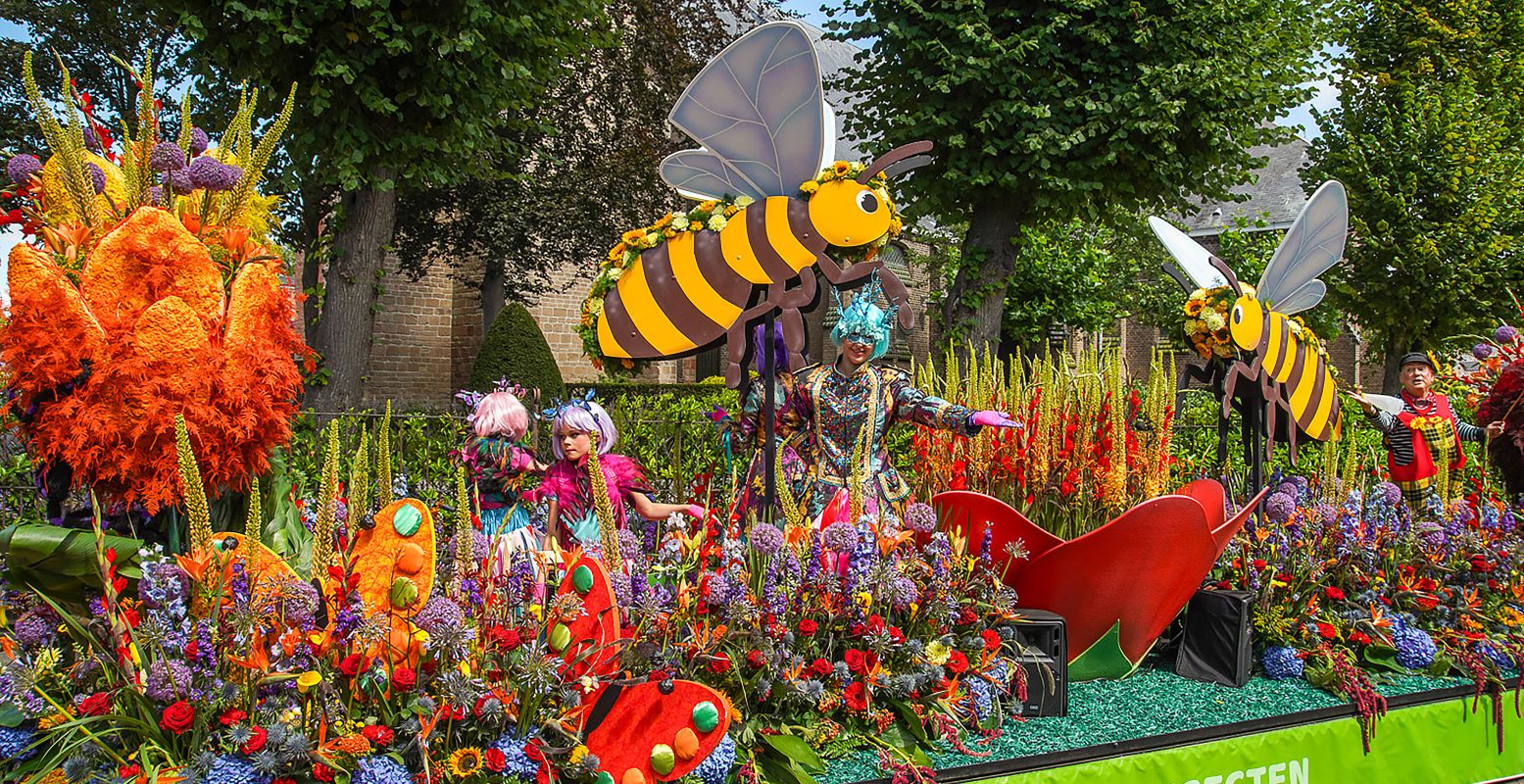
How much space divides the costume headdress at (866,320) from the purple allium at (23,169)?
2.42 meters

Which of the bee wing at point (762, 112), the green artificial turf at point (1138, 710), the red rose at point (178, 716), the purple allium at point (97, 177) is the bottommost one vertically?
the green artificial turf at point (1138, 710)

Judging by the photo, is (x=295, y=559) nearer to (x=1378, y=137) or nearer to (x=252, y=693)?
Answer: (x=252, y=693)

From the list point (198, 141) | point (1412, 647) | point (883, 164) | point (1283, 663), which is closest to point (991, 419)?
point (883, 164)

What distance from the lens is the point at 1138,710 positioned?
335 centimetres

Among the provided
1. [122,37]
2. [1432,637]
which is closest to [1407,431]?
[1432,637]

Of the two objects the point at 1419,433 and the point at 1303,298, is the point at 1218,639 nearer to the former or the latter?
the point at 1303,298

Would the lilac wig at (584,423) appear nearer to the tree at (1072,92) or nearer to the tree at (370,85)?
the tree at (370,85)

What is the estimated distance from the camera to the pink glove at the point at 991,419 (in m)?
3.46

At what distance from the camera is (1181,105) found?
8.34m

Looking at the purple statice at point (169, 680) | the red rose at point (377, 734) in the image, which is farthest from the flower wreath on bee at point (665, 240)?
the purple statice at point (169, 680)

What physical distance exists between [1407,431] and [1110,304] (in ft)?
37.4

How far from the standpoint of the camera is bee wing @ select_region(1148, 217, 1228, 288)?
15.1 feet

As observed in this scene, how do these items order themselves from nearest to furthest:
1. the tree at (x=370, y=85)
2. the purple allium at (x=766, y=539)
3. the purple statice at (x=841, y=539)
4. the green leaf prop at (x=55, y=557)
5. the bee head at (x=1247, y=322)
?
the green leaf prop at (x=55, y=557) < the purple allium at (x=766, y=539) < the purple statice at (x=841, y=539) < the bee head at (x=1247, y=322) < the tree at (x=370, y=85)

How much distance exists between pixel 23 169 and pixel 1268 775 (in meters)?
3.89
